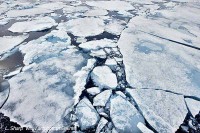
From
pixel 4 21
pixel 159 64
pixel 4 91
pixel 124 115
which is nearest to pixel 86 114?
pixel 124 115

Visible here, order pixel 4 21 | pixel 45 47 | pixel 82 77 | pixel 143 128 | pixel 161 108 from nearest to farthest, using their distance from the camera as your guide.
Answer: pixel 143 128
pixel 161 108
pixel 82 77
pixel 45 47
pixel 4 21

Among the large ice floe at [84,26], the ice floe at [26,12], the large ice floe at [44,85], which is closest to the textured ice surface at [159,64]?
the large ice floe at [84,26]

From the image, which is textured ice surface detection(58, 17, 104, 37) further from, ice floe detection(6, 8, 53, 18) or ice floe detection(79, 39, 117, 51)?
ice floe detection(6, 8, 53, 18)

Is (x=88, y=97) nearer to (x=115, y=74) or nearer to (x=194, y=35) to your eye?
(x=115, y=74)

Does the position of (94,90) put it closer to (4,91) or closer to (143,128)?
(143,128)

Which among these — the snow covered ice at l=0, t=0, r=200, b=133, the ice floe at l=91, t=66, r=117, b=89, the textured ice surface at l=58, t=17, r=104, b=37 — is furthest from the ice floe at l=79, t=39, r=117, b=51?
the ice floe at l=91, t=66, r=117, b=89

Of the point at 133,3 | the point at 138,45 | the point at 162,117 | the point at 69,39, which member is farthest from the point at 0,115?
the point at 133,3
